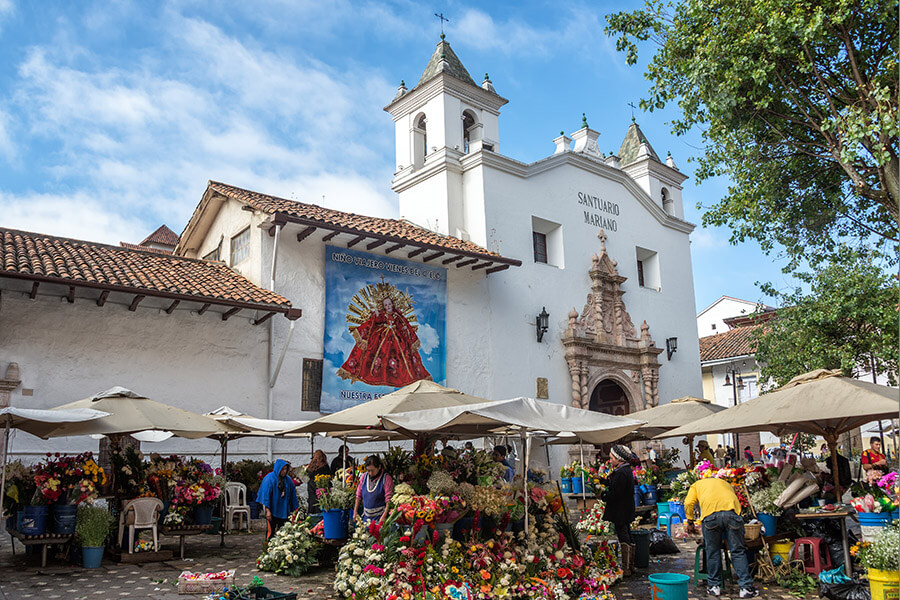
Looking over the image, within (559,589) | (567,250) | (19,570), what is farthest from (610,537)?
(567,250)

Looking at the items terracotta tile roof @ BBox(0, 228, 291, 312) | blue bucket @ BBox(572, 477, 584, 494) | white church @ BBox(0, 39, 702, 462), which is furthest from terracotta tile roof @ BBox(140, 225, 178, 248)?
blue bucket @ BBox(572, 477, 584, 494)

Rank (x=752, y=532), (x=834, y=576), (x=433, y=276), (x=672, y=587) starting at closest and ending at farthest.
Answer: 1. (x=672, y=587)
2. (x=834, y=576)
3. (x=752, y=532)
4. (x=433, y=276)

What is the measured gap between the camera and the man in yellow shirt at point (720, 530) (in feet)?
25.0

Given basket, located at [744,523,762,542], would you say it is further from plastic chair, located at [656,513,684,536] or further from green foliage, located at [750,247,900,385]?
green foliage, located at [750,247,900,385]

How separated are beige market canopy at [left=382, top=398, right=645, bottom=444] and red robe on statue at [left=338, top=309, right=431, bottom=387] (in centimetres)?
782

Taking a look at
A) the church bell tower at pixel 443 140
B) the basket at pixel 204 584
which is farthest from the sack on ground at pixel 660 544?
the church bell tower at pixel 443 140

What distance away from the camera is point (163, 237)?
43.9 meters

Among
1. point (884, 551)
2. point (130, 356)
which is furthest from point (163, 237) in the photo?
point (884, 551)

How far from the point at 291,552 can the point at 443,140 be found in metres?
13.7

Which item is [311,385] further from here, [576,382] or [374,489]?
[576,382]

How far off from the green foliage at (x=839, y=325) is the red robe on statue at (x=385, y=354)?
984cm

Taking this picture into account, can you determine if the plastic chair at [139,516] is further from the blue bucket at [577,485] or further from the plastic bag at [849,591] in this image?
the blue bucket at [577,485]

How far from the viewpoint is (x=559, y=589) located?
7.52 meters

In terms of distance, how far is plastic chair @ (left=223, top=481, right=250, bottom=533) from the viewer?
13484 millimetres
